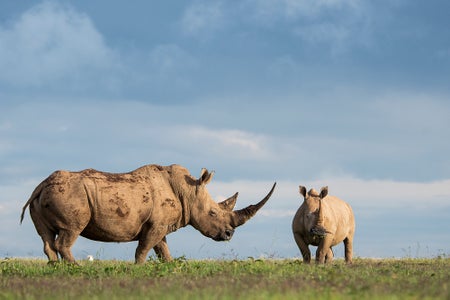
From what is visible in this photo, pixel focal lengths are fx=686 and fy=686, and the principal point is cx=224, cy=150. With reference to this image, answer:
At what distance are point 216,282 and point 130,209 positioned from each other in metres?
5.25

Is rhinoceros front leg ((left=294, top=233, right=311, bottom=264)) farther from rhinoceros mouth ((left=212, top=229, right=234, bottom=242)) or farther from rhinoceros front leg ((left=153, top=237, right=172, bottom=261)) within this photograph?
rhinoceros front leg ((left=153, top=237, right=172, bottom=261))

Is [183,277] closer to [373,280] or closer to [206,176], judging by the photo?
[373,280]

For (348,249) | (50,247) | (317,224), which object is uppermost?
(317,224)

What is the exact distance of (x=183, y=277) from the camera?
11391 mm

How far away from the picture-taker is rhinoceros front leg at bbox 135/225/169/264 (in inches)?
615

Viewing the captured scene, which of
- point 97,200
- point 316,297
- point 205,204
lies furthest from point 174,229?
point 316,297

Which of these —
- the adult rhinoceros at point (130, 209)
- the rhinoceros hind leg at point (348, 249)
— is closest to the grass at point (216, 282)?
the adult rhinoceros at point (130, 209)

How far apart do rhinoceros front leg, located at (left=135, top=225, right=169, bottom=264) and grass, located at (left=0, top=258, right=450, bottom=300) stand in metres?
2.02

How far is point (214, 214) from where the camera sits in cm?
1678

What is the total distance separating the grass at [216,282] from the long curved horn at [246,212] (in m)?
3.51

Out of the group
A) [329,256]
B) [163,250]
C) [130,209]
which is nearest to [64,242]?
[130,209]

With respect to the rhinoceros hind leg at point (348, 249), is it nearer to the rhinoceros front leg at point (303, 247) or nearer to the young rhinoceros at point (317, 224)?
the young rhinoceros at point (317, 224)

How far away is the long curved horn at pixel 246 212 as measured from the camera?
56.0 ft

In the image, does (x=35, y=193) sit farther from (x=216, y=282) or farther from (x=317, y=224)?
(x=317, y=224)
